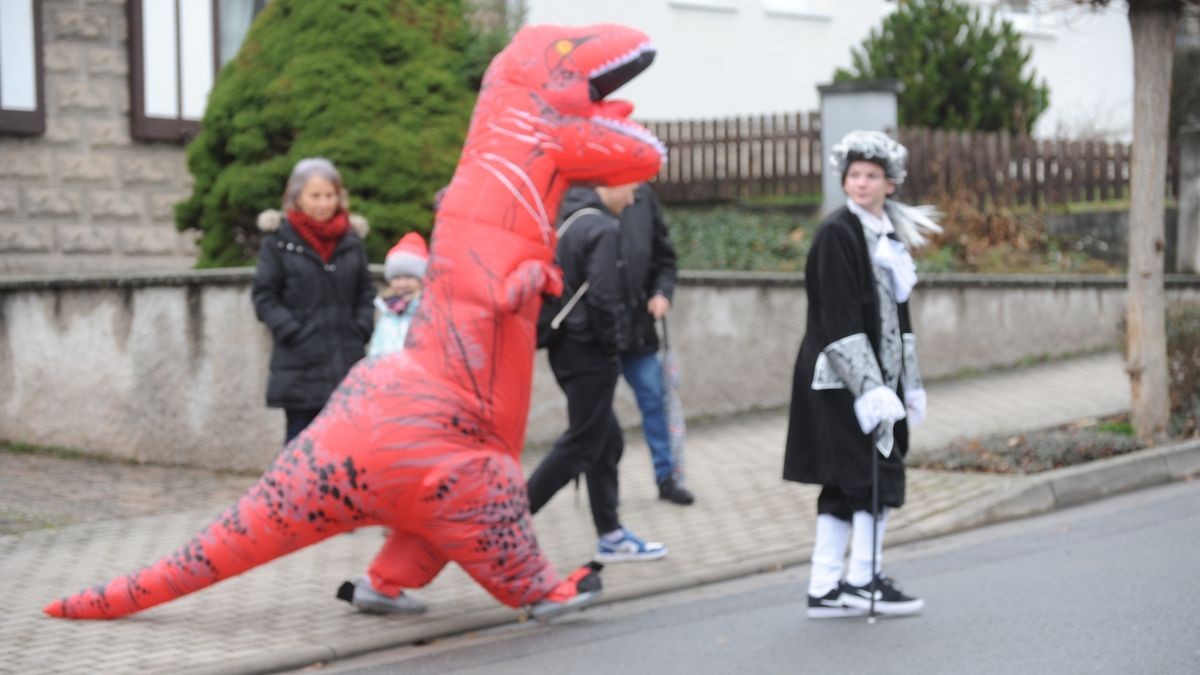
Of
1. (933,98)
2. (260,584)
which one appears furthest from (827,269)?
(933,98)

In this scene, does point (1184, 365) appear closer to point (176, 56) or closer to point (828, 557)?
point (828, 557)

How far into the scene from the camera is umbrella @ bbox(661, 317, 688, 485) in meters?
9.09

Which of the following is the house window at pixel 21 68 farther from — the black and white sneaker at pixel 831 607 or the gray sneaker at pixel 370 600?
the black and white sneaker at pixel 831 607

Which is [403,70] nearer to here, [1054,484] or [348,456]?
[1054,484]

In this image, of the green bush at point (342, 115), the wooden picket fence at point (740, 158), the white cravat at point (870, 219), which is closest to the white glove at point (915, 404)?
the white cravat at point (870, 219)

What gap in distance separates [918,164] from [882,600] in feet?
34.9

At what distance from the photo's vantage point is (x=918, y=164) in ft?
54.3

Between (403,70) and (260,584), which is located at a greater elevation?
(403,70)

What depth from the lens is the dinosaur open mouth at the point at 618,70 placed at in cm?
628

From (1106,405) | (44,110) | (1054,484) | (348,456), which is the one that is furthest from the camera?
(44,110)

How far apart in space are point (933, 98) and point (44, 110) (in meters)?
9.50

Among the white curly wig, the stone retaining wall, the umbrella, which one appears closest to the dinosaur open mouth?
the white curly wig

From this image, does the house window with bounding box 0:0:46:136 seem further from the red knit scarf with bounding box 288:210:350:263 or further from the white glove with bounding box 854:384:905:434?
the white glove with bounding box 854:384:905:434

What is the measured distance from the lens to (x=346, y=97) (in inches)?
447
